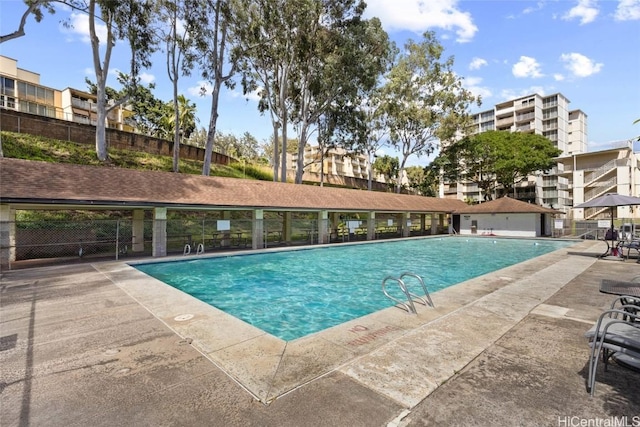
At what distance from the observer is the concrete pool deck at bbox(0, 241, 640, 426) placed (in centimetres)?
294

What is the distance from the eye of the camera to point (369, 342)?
468 cm

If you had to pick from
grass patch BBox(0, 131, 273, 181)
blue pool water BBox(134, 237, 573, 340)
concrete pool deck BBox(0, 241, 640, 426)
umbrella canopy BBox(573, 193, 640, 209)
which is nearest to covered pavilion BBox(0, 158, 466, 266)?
blue pool water BBox(134, 237, 573, 340)

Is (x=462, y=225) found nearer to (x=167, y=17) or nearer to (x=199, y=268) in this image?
(x=199, y=268)

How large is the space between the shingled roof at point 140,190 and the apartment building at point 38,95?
21.3 metres

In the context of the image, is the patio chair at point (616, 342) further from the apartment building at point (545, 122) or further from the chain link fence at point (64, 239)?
the apartment building at point (545, 122)

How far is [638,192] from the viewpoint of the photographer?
40844 mm

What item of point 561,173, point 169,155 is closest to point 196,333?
point 169,155

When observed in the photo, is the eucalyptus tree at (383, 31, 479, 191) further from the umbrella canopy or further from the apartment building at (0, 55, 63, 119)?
the apartment building at (0, 55, 63, 119)

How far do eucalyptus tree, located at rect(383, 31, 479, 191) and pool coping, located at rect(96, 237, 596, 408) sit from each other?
1199 inches

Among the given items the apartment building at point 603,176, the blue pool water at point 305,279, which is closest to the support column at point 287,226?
the blue pool water at point 305,279

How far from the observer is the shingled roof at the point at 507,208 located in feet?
92.4

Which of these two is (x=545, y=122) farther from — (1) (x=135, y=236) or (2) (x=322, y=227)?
(1) (x=135, y=236)

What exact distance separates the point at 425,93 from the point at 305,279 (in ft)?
103

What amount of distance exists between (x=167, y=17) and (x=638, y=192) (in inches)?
2323
